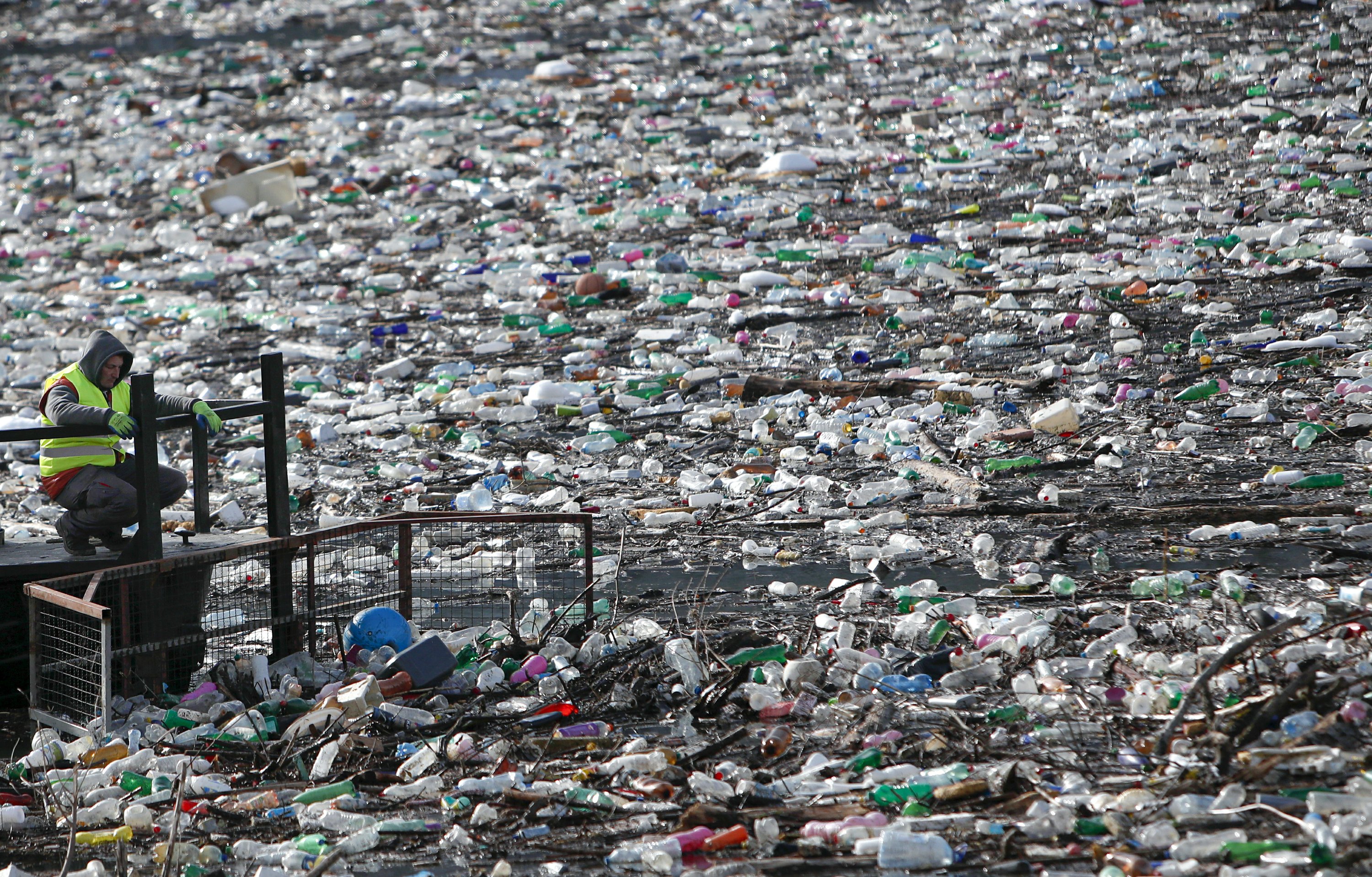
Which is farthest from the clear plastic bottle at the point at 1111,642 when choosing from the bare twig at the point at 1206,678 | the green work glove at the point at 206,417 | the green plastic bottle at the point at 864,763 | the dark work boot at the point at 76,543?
the dark work boot at the point at 76,543

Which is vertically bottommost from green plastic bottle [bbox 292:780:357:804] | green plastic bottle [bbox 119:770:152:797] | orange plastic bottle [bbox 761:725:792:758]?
green plastic bottle [bbox 119:770:152:797]

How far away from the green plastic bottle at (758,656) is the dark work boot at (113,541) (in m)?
2.32

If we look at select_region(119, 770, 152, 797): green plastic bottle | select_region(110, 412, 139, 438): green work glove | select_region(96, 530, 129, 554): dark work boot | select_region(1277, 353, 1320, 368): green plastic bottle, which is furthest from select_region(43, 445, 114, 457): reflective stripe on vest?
select_region(1277, 353, 1320, 368): green plastic bottle

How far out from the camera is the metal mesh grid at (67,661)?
14.6ft

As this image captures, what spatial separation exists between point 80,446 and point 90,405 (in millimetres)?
202

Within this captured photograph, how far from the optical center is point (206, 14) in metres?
19.1

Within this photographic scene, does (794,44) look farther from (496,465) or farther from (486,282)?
(496,465)

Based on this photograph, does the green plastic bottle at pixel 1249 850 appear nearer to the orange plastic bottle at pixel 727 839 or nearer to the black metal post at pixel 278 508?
the orange plastic bottle at pixel 727 839

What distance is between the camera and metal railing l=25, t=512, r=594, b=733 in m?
4.52

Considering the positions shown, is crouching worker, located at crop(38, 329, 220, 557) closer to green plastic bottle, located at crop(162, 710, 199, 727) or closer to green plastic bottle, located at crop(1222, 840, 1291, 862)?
green plastic bottle, located at crop(162, 710, 199, 727)

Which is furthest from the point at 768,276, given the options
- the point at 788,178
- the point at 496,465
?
the point at 496,465

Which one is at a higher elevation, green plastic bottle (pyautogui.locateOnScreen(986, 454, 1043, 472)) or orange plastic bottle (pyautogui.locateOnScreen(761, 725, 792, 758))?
green plastic bottle (pyautogui.locateOnScreen(986, 454, 1043, 472))

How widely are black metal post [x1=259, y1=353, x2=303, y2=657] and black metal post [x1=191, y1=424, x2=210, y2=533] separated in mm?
221

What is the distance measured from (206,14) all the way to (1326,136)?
15.3 metres
